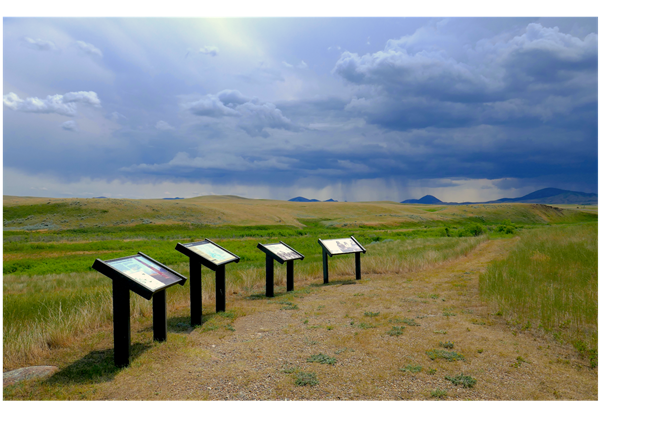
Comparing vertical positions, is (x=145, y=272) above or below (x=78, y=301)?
above

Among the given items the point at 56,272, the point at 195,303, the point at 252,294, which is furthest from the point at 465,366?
the point at 56,272

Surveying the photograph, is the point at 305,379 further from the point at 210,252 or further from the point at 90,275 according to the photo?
the point at 90,275

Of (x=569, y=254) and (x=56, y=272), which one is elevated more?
(x=569, y=254)

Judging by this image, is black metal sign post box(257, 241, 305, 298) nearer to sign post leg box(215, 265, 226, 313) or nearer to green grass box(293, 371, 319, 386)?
sign post leg box(215, 265, 226, 313)

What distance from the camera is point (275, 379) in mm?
4941

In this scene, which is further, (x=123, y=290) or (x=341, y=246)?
(x=341, y=246)

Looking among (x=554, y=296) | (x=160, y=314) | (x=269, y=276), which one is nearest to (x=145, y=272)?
(x=160, y=314)

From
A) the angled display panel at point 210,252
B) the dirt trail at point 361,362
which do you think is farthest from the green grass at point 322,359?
the angled display panel at point 210,252

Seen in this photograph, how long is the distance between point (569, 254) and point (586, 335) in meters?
9.20

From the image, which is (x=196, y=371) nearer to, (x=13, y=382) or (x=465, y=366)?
(x=13, y=382)

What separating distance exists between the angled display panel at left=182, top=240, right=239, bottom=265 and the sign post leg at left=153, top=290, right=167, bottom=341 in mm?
1642

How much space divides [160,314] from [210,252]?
2319 mm

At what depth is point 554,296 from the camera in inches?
320

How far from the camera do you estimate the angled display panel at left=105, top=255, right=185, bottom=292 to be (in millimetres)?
5456
